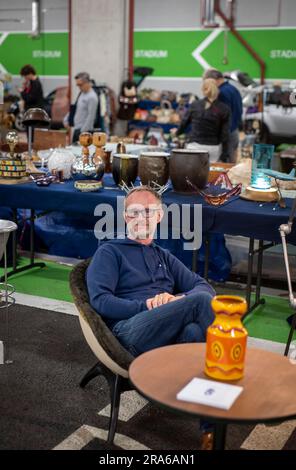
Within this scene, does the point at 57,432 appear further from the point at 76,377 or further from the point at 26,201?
the point at 26,201

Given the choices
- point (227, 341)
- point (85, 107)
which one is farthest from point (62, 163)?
point (85, 107)

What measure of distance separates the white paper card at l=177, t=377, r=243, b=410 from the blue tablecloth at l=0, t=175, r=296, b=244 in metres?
1.88

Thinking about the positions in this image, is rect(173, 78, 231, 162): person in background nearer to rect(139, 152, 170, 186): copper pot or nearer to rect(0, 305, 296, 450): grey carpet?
rect(139, 152, 170, 186): copper pot

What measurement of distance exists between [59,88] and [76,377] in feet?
29.7

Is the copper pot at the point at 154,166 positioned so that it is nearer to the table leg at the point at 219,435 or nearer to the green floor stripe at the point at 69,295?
the green floor stripe at the point at 69,295

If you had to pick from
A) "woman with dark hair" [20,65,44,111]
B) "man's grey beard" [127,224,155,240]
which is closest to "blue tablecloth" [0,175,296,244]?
"man's grey beard" [127,224,155,240]

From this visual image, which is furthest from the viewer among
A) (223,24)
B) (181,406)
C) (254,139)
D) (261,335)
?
(223,24)

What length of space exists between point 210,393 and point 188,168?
2.50 metres

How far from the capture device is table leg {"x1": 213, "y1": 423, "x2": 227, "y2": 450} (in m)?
2.04

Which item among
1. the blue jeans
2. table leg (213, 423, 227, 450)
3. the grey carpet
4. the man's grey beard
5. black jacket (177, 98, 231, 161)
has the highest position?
black jacket (177, 98, 231, 161)

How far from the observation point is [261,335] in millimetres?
4027

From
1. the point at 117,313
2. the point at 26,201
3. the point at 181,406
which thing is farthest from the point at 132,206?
the point at 26,201

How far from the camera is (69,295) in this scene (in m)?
4.71

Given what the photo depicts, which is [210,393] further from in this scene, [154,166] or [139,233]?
[154,166]
